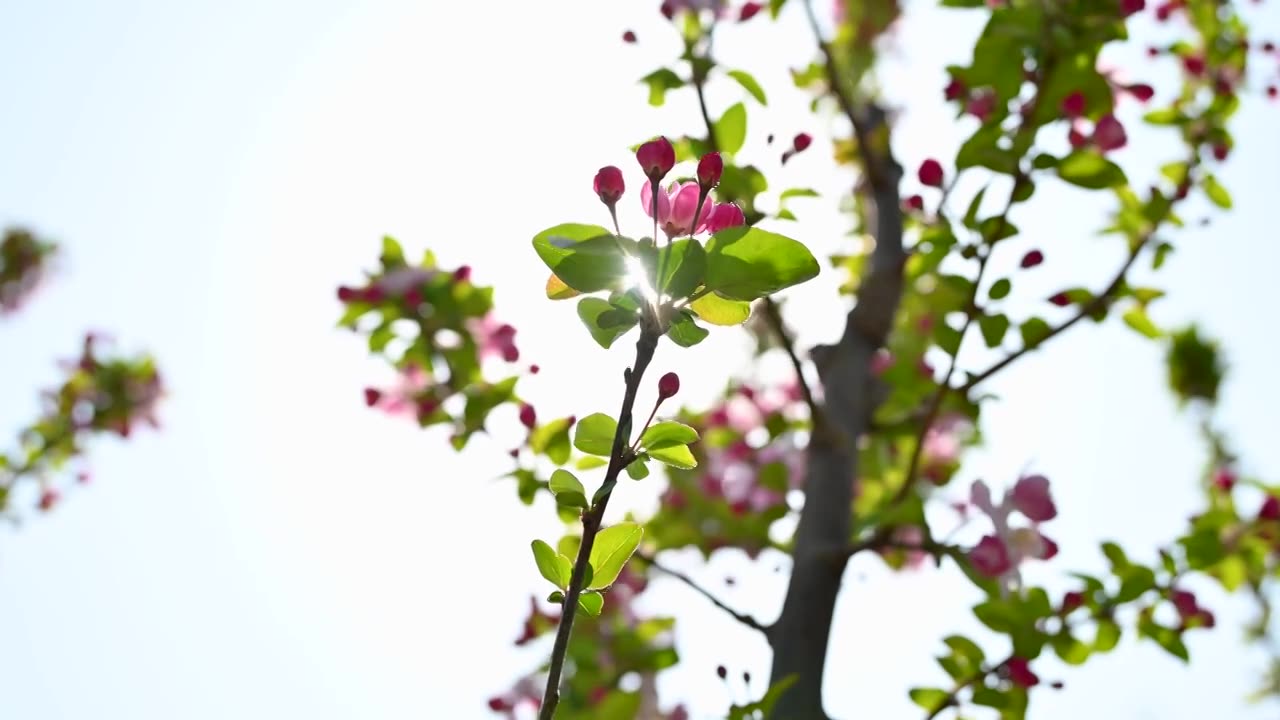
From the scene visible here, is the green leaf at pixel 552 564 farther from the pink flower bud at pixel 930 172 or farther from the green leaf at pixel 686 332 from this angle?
the pink flower bud at pixel 930 172

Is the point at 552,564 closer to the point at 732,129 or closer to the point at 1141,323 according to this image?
the point at 732,129

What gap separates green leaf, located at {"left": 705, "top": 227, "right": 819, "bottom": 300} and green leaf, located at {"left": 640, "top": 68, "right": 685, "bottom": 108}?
36.3 inches

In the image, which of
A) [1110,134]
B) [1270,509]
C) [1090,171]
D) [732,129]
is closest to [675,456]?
[732,129]

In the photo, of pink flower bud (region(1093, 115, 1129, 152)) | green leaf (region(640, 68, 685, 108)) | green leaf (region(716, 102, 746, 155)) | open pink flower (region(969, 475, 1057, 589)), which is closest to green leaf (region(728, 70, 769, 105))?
green leaf (region(640, 68, 685, 108))

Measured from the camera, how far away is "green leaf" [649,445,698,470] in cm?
72

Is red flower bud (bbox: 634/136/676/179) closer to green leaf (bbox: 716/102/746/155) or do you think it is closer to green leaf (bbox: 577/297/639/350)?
green leaf (bbox: 577/297/639/350)

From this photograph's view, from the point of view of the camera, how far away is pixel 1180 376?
6.09 meters

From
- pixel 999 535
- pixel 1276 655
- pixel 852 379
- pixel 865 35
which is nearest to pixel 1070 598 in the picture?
pixel 999 535

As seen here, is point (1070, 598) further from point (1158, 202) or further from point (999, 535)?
point (1158, 202)

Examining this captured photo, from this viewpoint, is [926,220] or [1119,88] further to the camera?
[1119,88]

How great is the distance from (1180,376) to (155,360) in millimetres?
5844

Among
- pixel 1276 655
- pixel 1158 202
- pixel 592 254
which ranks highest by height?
pixel 1276 655

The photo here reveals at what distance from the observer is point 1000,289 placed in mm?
1432

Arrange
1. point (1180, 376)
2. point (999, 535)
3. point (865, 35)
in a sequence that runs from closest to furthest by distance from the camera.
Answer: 1. point (999, 535)
2. point (865, 35)
3. point (1180, 376)
